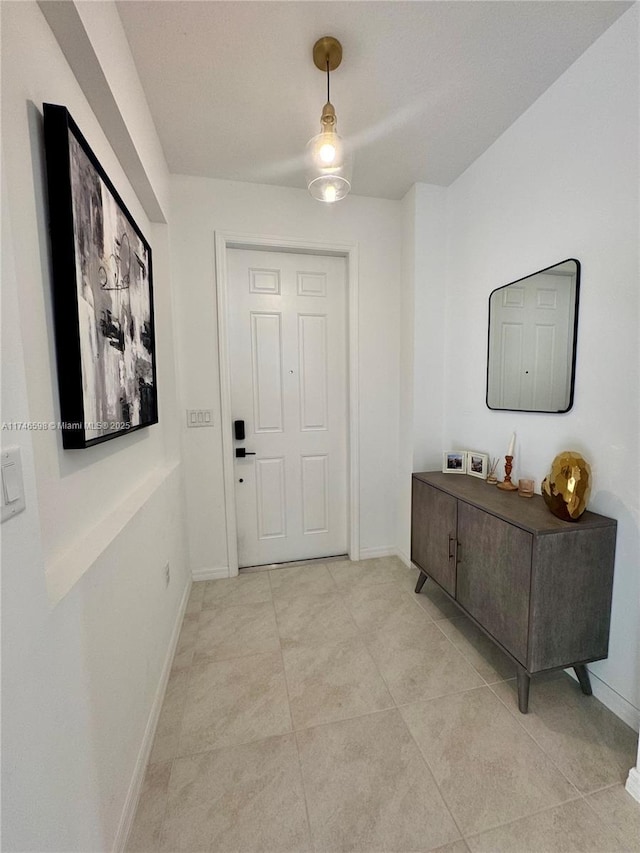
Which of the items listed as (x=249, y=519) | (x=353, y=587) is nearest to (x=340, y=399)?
(x=249, y=519)

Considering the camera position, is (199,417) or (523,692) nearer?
(523,692)

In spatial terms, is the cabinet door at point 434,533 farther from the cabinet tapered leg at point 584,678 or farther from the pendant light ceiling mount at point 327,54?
the pendant light ceiling mount at point 327,54

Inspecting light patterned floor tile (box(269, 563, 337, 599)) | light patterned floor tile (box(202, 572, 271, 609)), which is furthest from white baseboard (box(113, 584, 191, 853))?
light patterned floor tile (box(269, 563, 337, 599))

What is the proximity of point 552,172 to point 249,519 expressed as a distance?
2.57m

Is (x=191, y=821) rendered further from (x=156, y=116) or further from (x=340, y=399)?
(x=156, y=116)

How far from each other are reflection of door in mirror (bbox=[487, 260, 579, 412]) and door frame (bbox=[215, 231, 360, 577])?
2.89ft

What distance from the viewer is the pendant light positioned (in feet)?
4.29

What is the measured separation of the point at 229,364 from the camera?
227cm

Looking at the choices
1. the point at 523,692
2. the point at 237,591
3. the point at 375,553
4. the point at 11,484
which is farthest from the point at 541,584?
the point at 237,591

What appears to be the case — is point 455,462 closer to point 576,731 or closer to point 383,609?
point 383,609

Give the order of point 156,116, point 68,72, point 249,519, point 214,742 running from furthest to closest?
point 249,519
point 156,116
point 214,742
point 68,72

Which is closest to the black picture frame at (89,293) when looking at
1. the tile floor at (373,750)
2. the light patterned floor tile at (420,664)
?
the tile floor at (373,750)

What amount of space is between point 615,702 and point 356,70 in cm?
277

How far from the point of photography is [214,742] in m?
1.24
